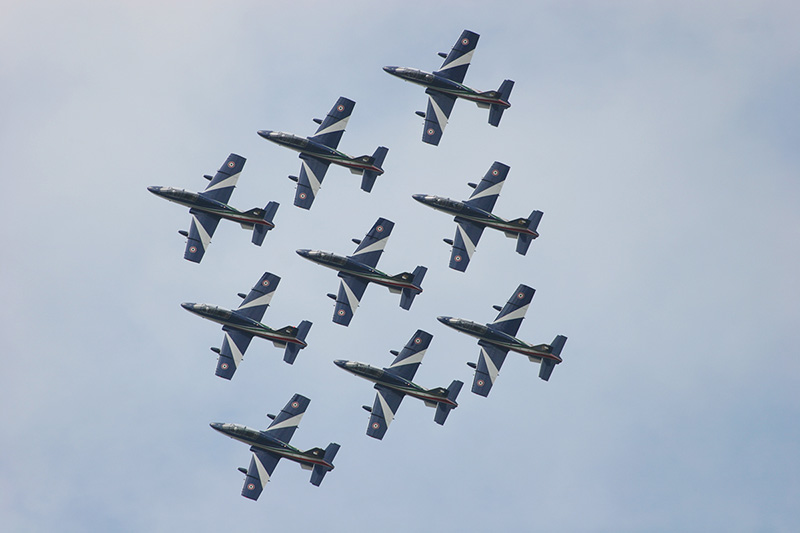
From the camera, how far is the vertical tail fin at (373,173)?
501 feet

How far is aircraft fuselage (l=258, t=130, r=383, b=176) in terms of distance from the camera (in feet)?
501

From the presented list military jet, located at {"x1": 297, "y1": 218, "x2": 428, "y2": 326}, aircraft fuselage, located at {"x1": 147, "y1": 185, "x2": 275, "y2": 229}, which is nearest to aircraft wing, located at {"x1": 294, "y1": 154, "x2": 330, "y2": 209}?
aircraft fuselage, located at {"x1": 147, "y1": 185, "x2": 275, "y2": 229}

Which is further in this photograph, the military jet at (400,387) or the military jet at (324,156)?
the military jet at (324,156)

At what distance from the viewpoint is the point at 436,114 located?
511 feet

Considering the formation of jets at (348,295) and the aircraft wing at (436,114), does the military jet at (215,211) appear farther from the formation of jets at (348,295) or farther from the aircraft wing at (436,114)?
the aircraft wing at (436,114)

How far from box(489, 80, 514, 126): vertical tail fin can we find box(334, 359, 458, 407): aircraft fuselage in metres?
34.4

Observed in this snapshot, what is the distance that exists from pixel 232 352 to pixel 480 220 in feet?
115

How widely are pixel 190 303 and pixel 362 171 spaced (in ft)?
89.4

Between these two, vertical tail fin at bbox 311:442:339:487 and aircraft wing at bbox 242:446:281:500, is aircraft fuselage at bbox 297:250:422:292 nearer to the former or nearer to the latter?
vertical tail fin at bbox 311:442:339:487

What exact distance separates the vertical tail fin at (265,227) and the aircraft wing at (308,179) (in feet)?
9.90

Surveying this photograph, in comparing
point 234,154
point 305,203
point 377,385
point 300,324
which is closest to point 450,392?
point 377,385

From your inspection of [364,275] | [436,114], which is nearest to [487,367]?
[364,275]

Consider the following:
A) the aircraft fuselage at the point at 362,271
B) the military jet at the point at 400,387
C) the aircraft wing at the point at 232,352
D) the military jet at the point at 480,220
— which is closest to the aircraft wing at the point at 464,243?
the military jet at the point at 480,220

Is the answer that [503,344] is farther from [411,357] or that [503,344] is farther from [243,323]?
[243,323]
